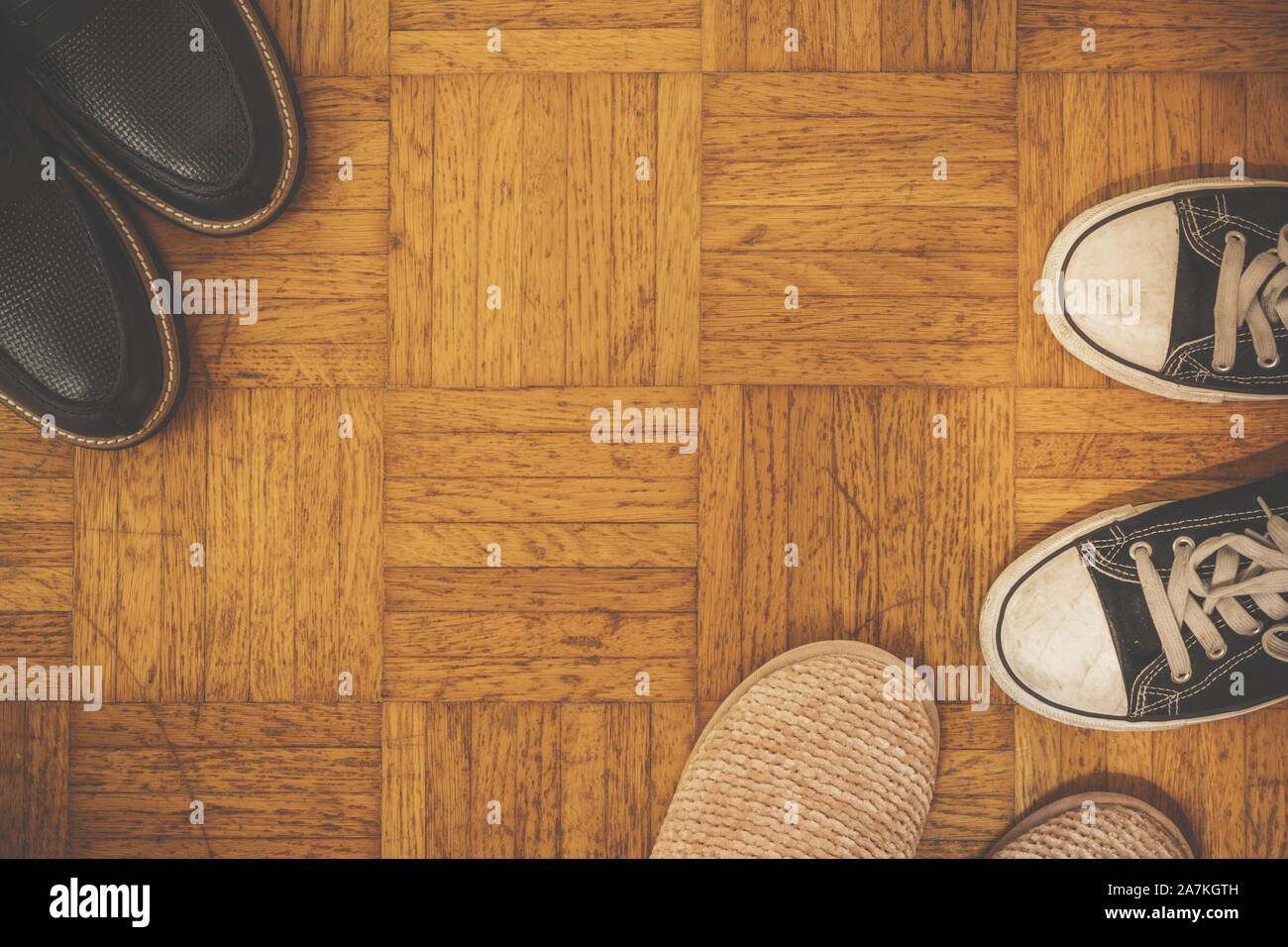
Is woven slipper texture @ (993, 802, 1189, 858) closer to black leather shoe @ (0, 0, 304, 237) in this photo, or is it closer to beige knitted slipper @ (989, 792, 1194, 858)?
beige knitted slipper @ (989, 792, 1194, 858)

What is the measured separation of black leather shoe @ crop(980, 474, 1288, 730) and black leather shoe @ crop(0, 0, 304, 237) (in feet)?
3.37

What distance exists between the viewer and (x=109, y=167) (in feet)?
2.97

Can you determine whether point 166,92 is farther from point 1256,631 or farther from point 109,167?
point 1256,631

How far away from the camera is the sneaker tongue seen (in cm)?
82

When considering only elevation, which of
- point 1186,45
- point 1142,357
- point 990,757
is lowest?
point 990,757

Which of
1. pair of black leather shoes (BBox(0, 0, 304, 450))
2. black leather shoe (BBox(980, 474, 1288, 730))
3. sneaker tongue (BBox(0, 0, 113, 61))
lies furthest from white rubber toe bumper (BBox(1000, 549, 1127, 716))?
sneaker tongue (BBox(0, 0, 113, 61))

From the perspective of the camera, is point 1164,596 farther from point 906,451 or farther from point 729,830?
point 729,830

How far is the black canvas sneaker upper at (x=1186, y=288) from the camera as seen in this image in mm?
907

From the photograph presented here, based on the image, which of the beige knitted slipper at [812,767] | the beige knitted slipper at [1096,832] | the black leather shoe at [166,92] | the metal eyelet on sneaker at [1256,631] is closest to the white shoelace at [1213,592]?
the metal eyelet on sneaker at [1256,631]

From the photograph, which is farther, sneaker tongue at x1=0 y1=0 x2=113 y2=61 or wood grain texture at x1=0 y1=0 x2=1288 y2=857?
wood grain texture at x1=0 y1=0 x2=1288 y2=857

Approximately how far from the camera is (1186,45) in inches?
37.0

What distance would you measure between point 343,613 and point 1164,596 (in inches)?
39.0

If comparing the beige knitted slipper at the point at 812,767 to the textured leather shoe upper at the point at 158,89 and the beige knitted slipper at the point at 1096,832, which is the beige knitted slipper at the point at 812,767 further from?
the textured leather shoe upper at the point at 158,89
